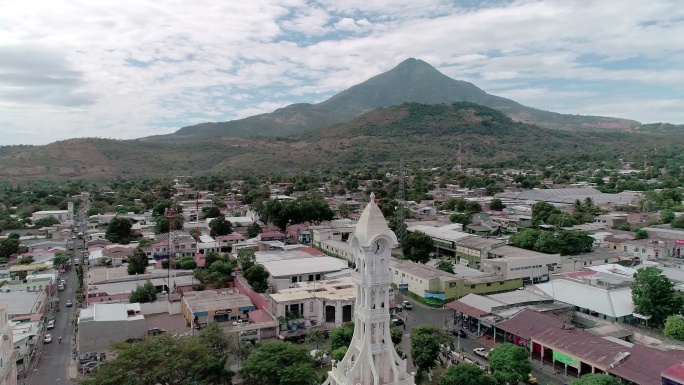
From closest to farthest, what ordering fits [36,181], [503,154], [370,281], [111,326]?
[370,281] < [111,326] < [36,181] < [503,154]

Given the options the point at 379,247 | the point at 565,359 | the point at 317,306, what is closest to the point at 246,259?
the point at 317,306

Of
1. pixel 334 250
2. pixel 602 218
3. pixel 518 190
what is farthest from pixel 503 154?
pixel 334 250

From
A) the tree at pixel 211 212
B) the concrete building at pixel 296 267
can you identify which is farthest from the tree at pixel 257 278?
the tree at pixel 211 212

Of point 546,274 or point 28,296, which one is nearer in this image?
point 28,296

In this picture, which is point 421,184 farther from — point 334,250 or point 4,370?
point 4,370

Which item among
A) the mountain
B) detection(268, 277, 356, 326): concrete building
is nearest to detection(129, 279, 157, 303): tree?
detection(268, 277, 356, 326): concrete building

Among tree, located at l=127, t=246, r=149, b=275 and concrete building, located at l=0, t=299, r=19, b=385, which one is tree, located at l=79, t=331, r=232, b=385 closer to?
concrete building, located at l=0, t=299, r=19, b=385

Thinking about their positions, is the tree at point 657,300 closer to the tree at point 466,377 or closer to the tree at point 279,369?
the tree at point 466,377
